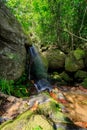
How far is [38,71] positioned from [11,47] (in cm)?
256

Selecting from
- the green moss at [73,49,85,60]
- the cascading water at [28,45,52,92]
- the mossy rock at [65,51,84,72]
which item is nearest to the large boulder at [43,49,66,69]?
the mossy rock at [65,51,84,72]

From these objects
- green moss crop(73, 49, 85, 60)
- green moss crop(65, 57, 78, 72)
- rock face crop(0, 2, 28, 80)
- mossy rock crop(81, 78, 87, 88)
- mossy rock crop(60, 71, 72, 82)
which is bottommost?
mossy rock crop(81, 78, 87, 88)

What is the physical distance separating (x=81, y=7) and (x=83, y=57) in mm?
3131

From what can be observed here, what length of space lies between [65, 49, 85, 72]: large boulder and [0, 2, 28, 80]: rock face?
3.45m

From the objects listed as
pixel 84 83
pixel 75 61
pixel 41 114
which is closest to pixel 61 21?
pixel 75 61

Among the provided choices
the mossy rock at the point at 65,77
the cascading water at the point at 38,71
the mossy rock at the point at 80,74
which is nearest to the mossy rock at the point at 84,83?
the mossy rock at the point at 80,74

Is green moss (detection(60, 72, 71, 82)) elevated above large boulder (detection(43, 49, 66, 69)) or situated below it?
below

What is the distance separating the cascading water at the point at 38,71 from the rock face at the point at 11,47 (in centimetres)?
92

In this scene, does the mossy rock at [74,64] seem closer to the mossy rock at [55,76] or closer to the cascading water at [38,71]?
the mossy rock at [55,76]

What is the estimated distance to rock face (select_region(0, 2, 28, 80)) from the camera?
9.93 meters

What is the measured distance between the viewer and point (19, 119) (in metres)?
5.44

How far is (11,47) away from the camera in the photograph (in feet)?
34.9

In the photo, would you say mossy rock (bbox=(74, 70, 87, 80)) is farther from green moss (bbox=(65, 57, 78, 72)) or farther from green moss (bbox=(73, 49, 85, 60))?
green moss (bbox=(73, 49, 85, 60))

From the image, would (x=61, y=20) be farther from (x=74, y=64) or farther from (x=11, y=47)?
(x=11, y=47)
